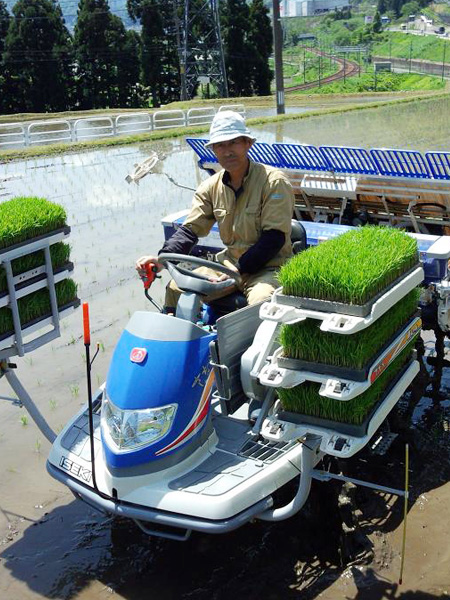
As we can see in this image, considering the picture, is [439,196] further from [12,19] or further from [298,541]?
[12,19]

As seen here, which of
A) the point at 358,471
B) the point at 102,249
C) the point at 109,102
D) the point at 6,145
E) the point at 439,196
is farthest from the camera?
the point at 109,102

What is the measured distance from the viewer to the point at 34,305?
484 centimetres

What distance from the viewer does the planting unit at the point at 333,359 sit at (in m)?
3.69

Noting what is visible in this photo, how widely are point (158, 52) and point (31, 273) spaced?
56531mm

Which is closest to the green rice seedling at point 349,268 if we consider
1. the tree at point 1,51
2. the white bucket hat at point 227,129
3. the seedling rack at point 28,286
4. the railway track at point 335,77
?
the white bucket hat at point 227,129

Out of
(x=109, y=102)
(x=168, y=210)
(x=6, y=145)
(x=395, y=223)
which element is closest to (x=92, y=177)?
(x=168, y=210)

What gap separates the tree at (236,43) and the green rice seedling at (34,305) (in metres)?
57.3

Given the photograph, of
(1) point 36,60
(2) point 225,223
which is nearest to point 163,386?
(2) point 225,223

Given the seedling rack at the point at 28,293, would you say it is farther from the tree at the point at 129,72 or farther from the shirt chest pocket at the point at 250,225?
the tree at the point at 129,72

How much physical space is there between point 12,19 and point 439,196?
5822 centimetres

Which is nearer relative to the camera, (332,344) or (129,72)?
(332,344)

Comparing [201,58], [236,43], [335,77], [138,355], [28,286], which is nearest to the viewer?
[138,355]

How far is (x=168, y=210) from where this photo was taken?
44.4 ft

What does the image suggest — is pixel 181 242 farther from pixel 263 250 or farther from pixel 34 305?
pixel 34 305
